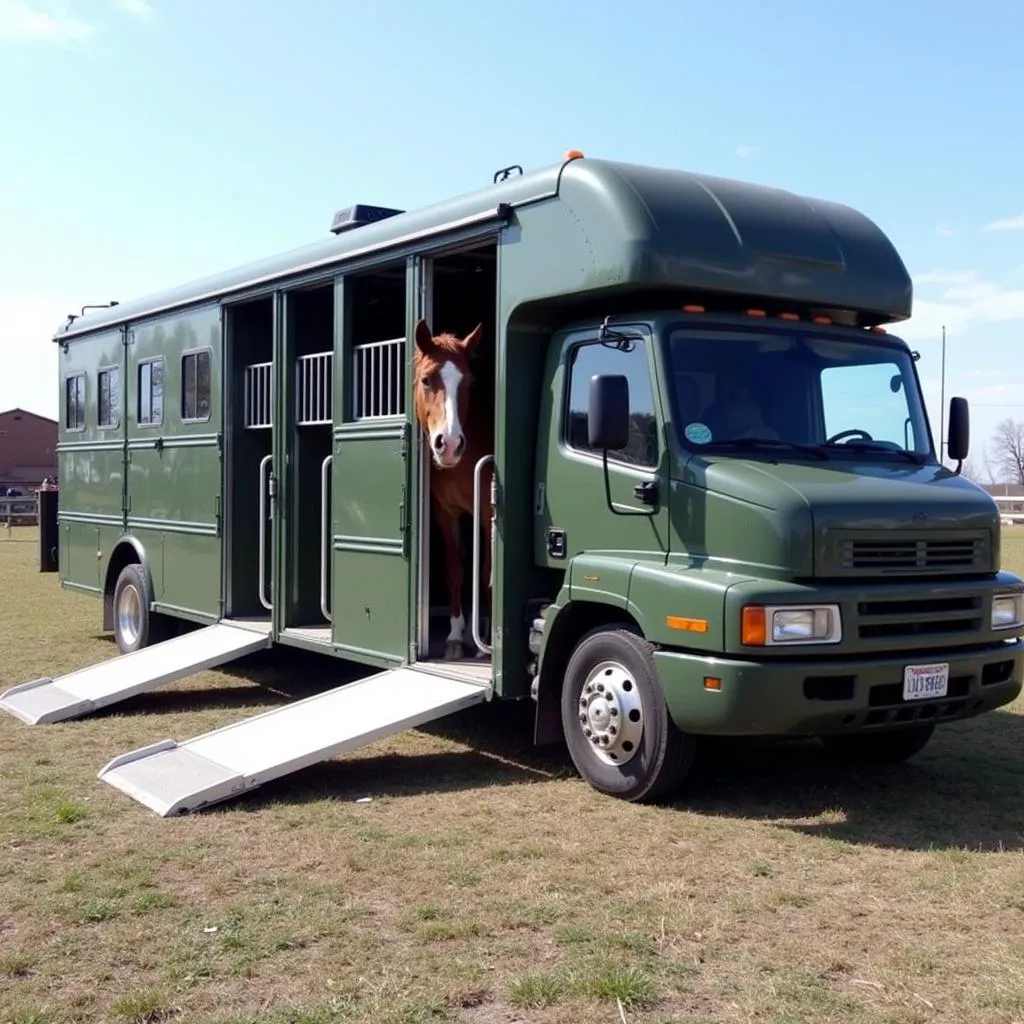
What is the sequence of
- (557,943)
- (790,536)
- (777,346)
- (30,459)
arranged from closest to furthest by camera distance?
(557,943)
(790,536)
(777,346)
(30,459)

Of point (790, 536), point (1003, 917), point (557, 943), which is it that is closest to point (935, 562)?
point (790, 536)

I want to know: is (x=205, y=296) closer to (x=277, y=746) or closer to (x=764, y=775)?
(x=277, y=746)

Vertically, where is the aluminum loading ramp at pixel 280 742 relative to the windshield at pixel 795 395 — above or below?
below

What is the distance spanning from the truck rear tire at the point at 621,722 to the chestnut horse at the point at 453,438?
4.69 feet

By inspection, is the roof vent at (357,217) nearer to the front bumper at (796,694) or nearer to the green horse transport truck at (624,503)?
the green horse transport truck at (624,503)

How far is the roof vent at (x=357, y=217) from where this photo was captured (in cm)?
926

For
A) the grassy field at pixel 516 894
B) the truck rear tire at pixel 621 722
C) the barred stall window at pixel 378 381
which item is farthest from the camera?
the barred stall window at pixel 378 381

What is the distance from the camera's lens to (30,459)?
6838cm

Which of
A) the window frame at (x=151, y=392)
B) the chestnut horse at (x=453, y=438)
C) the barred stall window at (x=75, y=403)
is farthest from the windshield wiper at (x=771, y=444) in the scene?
the barred stall window at (x=75, y=403)

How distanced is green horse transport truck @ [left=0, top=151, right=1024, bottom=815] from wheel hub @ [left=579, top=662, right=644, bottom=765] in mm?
15

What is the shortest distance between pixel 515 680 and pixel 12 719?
13.2ft

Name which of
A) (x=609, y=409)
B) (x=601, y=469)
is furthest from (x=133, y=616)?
(x=609, y=409)

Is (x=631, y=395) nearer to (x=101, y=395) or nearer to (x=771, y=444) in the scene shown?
(x=771, y=444)

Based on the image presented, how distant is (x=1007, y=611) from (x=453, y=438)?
3.24 meters
